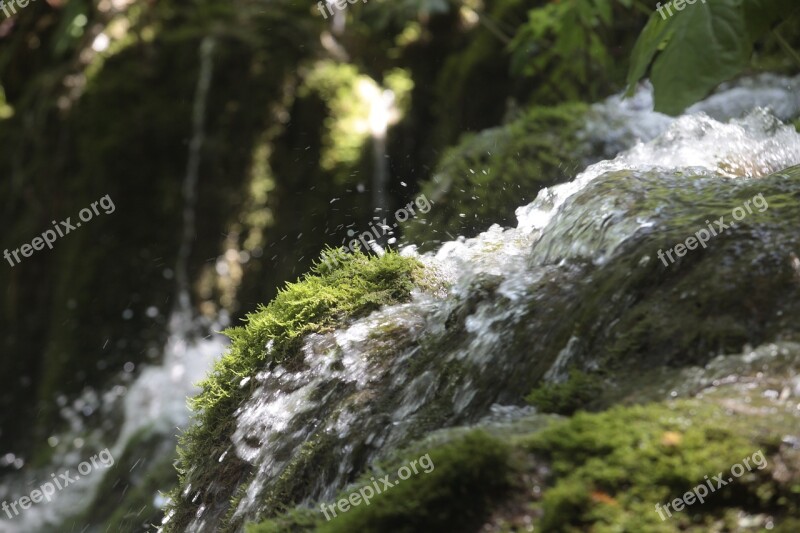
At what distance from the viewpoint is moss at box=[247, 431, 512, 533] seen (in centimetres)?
155

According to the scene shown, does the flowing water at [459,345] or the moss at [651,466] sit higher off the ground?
the flowing water at [459,345]

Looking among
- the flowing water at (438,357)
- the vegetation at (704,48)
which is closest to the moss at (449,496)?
the flowing water at (438,357)

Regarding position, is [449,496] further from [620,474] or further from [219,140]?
[219,140]

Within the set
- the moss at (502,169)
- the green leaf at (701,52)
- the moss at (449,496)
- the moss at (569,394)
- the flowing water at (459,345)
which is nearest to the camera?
the moss at (449,496)

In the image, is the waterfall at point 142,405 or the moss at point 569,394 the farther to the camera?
the waterfall at point 142,405

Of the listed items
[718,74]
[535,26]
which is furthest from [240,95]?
[718,74]

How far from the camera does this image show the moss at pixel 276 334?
289 centimetres

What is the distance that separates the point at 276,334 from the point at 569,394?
145 centimetres

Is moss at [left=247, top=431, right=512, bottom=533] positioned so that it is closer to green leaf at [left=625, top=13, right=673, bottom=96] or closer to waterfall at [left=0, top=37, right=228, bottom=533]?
green leaf at [left=625, top=13, right=673, bottom=96]

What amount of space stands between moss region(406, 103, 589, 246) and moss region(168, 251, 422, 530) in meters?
1.09

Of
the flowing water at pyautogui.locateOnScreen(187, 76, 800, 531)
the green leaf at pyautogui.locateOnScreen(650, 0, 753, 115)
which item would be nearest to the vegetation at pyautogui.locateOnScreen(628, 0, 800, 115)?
the green leaf at pyautogui.locateOnScreen(650, 0, 753, 115)

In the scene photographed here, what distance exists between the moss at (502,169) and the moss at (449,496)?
269 centimetres

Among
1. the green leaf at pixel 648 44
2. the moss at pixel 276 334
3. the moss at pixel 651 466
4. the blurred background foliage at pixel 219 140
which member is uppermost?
the blurred background foliage at pixel 219 140

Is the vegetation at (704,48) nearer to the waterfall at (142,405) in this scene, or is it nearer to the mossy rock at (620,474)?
the mossy rock at (620,474)
